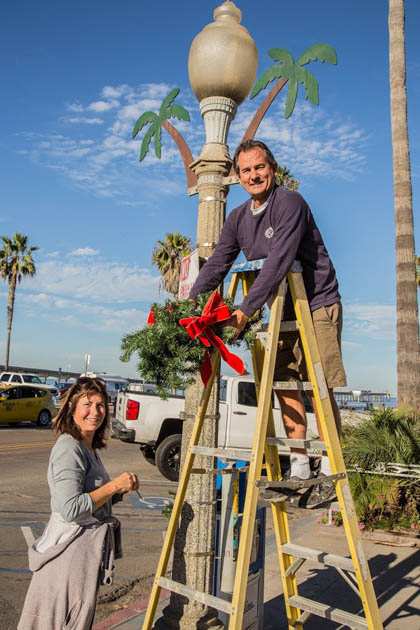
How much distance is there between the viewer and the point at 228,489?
3.60 meters

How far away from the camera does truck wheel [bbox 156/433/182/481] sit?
10969 mm

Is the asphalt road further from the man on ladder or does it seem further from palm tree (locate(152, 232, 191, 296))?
palm tree (locate(152, 232, 191, 296))

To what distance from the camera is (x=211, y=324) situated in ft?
9.02

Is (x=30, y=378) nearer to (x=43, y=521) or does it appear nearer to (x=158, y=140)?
(x=43, y=521)

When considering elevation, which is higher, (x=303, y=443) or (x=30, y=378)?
(x=30, y=378)

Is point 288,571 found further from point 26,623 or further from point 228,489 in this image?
point 26,623

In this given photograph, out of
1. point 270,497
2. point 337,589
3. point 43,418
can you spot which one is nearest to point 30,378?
point 43,418

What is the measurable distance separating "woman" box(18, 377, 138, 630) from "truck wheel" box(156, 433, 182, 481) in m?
8.28

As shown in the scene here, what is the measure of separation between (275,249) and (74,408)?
1.27m

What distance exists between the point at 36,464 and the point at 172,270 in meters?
21.8

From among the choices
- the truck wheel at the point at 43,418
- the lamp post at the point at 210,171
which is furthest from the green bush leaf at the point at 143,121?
the truck wheel at the point at 43,418

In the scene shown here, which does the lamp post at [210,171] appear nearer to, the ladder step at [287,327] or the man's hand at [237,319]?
the ladder step at [287,327]

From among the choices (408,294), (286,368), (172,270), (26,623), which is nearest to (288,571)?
(286,368)

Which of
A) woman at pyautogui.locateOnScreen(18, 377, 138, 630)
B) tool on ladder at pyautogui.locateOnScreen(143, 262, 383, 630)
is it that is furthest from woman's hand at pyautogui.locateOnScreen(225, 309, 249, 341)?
woman at pyautogui.locateOnScreen(18, 377, 138, 630)
